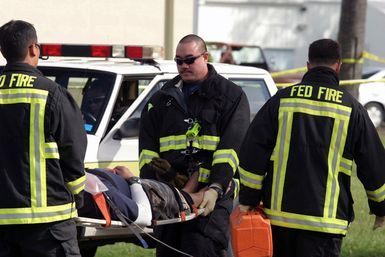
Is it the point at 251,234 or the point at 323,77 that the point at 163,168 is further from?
the point at 323,77

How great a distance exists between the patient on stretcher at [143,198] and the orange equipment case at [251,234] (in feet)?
1.01

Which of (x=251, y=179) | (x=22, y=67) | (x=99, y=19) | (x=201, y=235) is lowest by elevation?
(x=201, y=235)

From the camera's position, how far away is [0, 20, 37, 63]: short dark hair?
4672mm

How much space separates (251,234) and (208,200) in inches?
15.8

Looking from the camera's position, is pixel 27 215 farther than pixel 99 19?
No

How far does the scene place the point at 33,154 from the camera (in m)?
4.58

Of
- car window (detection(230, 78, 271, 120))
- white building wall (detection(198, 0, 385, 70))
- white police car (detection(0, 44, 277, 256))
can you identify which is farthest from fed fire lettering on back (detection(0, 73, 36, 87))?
white building wall (detection(198, 0, 385, 70))

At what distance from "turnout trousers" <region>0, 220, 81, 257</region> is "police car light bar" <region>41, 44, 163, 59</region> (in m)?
3.45

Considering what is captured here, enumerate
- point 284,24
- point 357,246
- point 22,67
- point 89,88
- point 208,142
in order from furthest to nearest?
point 284,24, point 357,246, point 89,88, point 208,142, point 22,67

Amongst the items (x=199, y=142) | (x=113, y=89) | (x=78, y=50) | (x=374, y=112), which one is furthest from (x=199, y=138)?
(x=374, y=112)

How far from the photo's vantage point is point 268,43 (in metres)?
37.3

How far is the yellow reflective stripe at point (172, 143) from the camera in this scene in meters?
5.54

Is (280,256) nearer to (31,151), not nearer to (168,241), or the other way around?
(168,241)

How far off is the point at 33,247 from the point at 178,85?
157 centimetres
